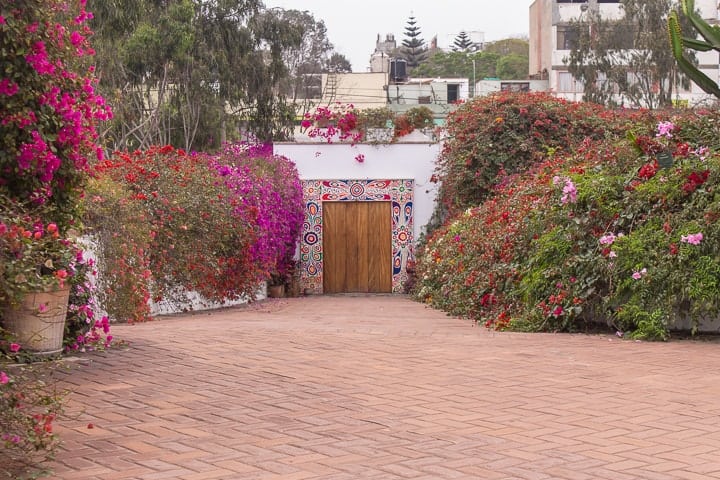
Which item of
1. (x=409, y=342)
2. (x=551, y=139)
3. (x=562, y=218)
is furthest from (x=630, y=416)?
(x=551, y=139)

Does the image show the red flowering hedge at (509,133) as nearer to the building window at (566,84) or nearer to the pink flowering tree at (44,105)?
the pink flowering tree at (44,105)

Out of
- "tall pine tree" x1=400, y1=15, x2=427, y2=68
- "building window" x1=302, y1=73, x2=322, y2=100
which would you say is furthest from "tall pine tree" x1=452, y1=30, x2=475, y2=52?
"building window" x1=302, y1=73, x2=322, y2=100

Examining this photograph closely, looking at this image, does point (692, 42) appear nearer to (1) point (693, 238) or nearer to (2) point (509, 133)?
(1) point (693, 238)

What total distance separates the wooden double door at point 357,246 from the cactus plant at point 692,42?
456 inches

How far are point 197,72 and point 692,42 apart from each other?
20119 mm

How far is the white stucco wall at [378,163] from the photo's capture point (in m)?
22.6

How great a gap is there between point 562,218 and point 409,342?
3.14 metres

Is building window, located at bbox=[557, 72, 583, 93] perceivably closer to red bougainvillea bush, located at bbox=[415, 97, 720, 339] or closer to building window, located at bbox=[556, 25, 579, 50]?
building window, located at bbox=[556, 25, 579, 50]

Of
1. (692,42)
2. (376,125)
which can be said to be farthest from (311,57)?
(692,42)

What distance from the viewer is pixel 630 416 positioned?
6195mm

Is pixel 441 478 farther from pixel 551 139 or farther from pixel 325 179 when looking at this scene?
pixel 325 179

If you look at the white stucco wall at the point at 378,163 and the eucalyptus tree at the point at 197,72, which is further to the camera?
the eucalyptus tree at the point at 197,72

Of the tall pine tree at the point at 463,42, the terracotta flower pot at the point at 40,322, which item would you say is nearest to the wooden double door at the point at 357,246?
the terracotta flower pot at the point at 40,322

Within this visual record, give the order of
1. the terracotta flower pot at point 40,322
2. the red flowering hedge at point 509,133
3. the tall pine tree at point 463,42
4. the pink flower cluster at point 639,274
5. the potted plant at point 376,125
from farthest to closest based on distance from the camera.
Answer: the tall pine tree at point 463,42, the potted plant at point 376,125, the red flowering hedge at point 509,133, the pink flower cluster at point 639,274, the terracotta flower pot at point 40,322
